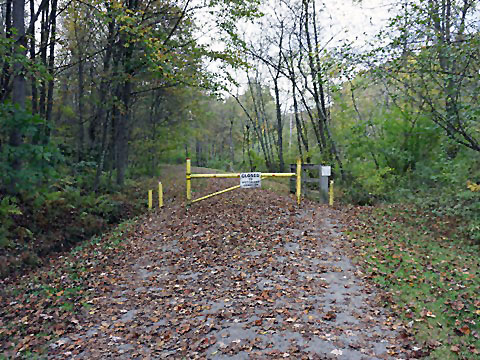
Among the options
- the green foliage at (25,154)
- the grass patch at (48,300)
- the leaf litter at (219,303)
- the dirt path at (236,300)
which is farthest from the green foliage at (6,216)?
the dirt path at (236,300)

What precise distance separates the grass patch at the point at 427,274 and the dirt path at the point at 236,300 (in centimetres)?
42

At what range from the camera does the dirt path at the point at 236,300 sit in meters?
4.93

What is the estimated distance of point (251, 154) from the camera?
31562 millimetres

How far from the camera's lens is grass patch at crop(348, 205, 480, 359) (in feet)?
16.6

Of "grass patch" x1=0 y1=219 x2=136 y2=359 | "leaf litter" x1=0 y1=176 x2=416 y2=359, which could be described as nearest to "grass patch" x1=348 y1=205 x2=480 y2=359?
"leaf litter" x1=0 y1=176 x2=416 y2=359

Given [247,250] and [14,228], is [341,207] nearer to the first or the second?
[247,250]

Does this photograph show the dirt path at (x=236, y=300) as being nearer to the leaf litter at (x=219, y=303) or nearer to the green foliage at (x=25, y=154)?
the leaf litter at (x=219, y=303)

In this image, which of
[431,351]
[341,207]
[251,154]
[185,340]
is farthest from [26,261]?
[251,154]

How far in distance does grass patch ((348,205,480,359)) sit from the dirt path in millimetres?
419

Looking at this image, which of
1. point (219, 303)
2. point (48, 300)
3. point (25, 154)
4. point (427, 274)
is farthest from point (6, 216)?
point (427, 274)

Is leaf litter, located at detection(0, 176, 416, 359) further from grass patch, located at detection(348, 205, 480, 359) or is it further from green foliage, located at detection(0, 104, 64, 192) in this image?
green foliage, located at detection(0, 104, 64, 192)

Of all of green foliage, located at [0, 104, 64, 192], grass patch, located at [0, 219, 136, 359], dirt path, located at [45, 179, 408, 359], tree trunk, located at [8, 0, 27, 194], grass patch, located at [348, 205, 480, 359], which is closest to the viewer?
dirt path, located at [45, 179, 408, 359]

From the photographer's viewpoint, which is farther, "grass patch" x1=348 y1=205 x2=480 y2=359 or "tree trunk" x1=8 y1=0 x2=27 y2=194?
"tree trunk" x1=8 y1=0 x2=27 y2=194

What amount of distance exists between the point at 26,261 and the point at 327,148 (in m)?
13.2
